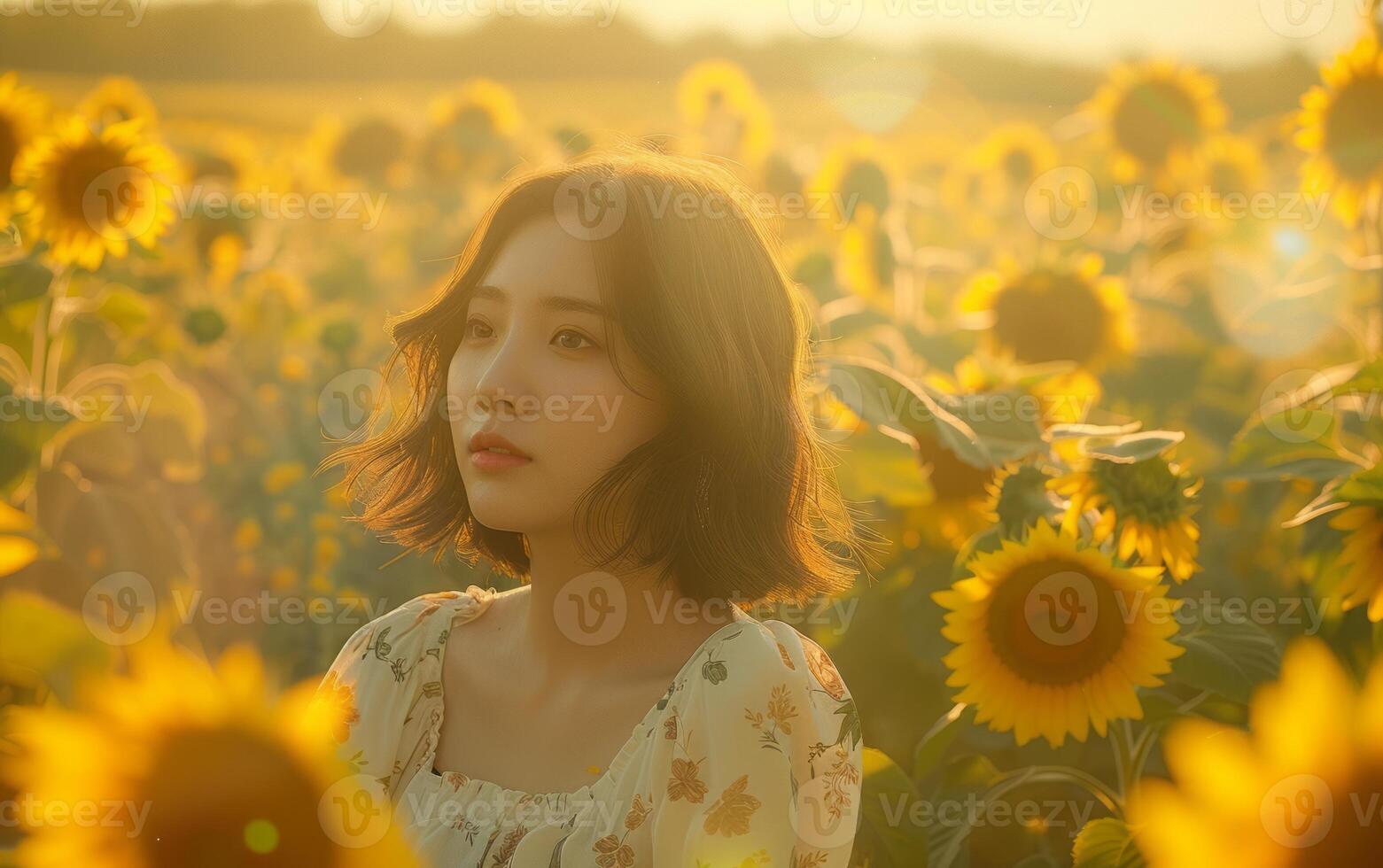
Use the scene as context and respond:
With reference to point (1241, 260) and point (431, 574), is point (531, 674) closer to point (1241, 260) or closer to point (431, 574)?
point (431, 574)

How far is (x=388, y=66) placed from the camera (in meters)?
5.68

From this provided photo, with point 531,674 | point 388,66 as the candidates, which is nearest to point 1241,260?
point 531,674

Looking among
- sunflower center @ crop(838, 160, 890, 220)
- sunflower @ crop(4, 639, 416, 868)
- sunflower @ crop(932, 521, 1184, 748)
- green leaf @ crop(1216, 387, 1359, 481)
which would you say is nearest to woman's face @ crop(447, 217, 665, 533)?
sunflower @ crop(932, 521, 1184, 748)

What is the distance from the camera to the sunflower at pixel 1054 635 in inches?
56.5

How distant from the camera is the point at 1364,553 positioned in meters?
1.45

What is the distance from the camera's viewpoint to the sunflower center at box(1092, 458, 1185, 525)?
1.53 m

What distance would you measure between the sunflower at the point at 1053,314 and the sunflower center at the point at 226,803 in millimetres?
2106
